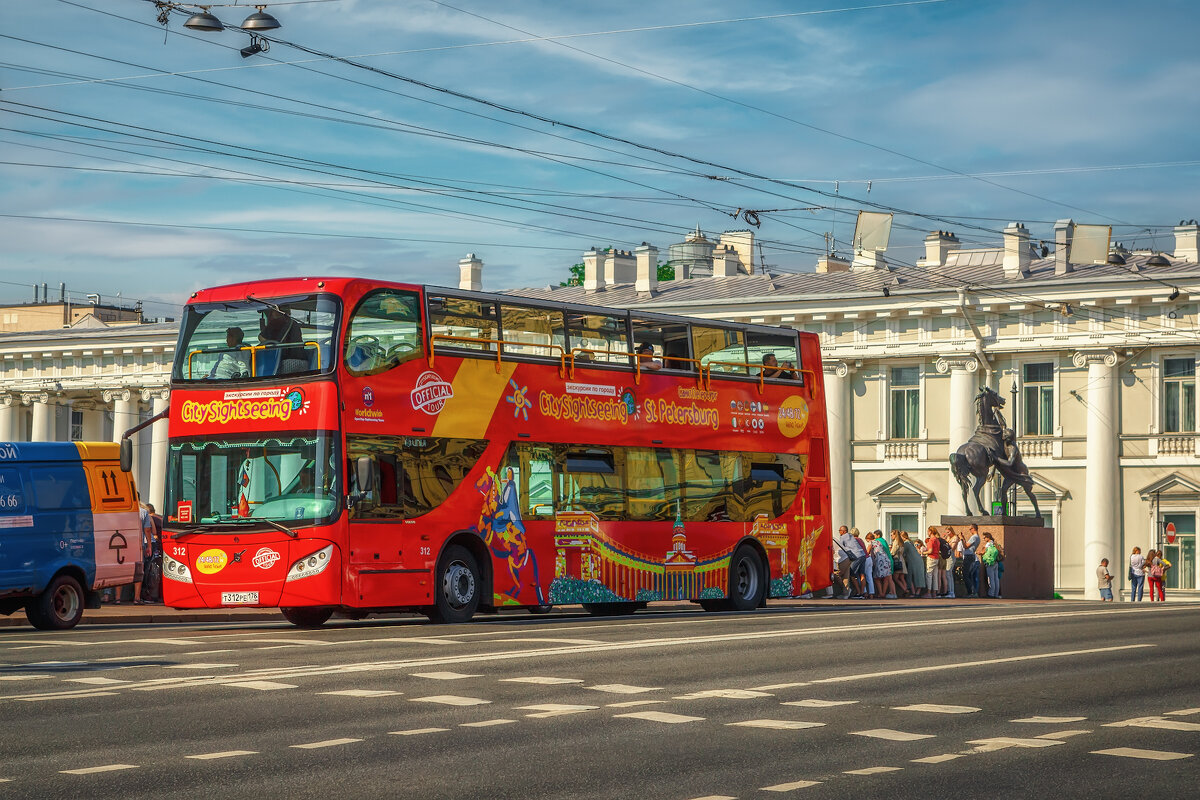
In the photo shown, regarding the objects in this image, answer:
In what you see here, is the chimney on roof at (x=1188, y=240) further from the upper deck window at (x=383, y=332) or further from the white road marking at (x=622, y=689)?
the white road marking at (x=622, y=689)

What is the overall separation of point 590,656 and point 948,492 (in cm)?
3818

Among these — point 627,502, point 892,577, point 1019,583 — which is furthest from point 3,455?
point 1019,583

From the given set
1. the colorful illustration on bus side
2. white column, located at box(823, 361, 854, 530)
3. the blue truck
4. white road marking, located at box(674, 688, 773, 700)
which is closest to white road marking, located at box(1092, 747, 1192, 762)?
white road marking, located at box(674, 688, 773, 700)

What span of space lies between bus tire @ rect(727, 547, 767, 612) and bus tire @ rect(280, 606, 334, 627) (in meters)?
6.81

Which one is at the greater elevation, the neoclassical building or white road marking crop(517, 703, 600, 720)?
the neoclassical building

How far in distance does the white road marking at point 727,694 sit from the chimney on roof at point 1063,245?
139ft

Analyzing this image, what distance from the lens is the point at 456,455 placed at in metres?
21.3

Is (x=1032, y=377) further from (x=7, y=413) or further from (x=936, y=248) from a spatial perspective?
(x=7, y=413)

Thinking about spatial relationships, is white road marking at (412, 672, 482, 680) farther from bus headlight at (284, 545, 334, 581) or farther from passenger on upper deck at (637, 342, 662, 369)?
passenger on upper deck at (637, 342, 662, 369)

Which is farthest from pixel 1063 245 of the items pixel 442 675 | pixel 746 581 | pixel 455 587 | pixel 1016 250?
pixel 442 675

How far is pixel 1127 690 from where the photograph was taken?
13.4m

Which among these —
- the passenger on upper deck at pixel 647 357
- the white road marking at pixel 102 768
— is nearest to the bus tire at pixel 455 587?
the passenger on upper deck at pixel 647 357

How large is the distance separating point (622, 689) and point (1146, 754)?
4.41 metres

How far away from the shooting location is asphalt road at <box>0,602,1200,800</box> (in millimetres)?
8680
